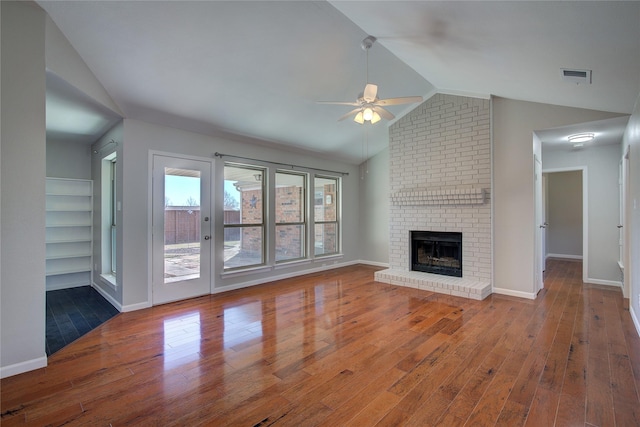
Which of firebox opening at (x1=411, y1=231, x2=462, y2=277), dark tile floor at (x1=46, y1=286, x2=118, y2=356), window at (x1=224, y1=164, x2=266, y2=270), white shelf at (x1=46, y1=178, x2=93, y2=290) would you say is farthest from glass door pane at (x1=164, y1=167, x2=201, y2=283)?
firebox opening at (x1=411, y1=231, x2=462, y2=277)

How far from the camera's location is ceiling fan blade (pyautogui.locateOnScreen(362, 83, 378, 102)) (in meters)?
3.03

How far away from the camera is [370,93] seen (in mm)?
3062

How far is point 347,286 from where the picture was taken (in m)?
5.18

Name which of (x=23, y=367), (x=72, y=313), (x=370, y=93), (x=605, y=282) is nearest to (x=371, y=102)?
(x=370, y=93)

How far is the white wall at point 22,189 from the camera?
2.37 meters

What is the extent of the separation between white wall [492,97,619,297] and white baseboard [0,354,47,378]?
5639 mm

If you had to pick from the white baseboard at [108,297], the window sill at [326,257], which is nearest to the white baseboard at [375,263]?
the window sill at [326,257]

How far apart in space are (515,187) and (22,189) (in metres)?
5.88

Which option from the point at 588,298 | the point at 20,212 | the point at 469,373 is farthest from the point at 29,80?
the point at 588,298

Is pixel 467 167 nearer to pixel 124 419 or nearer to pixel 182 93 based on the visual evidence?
pixel 182 93

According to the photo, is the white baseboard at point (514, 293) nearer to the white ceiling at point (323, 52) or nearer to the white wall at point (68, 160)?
the white ceiling at point (323, 52)

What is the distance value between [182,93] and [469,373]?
4.24 m

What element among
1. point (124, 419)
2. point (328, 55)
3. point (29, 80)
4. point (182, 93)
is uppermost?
point (328, 55)

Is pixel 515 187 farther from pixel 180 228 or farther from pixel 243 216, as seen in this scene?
pixel 180 228
